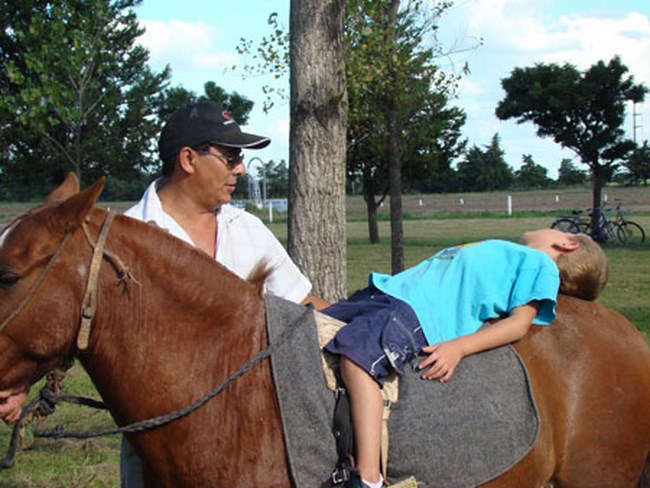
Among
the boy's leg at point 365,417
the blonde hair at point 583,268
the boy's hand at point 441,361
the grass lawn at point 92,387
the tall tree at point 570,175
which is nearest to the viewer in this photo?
the boy's leg at point 365,417

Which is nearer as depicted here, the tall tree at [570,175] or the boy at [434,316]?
the boy at [434,316]

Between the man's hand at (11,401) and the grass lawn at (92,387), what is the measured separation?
3.29 meters

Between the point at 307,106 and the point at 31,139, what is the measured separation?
14.4m

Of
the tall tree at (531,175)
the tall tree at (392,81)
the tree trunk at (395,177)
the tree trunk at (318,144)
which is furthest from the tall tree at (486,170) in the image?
the tree trunk at (318,144)

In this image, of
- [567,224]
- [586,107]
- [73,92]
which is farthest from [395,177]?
[586,107]

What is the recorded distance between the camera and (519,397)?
2820mm

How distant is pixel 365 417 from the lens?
2500 millimetres

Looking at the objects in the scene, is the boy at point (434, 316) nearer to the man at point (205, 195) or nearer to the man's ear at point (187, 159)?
the man at point (205, 195)

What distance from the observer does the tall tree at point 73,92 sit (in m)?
11.9

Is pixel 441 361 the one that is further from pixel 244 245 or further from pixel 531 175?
pixel 531 175

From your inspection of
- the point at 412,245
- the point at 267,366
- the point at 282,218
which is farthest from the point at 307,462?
the point at 282,218

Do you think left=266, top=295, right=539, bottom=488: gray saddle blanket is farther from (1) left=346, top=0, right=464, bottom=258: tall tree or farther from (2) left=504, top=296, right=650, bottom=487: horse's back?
(1) left=346, top=0, right=464, bottom=258: tall tree

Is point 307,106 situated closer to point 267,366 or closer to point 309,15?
point 309,15

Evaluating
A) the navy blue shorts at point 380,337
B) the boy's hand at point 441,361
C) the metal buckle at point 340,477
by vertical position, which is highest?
the navy blue shorts at point 380,337
